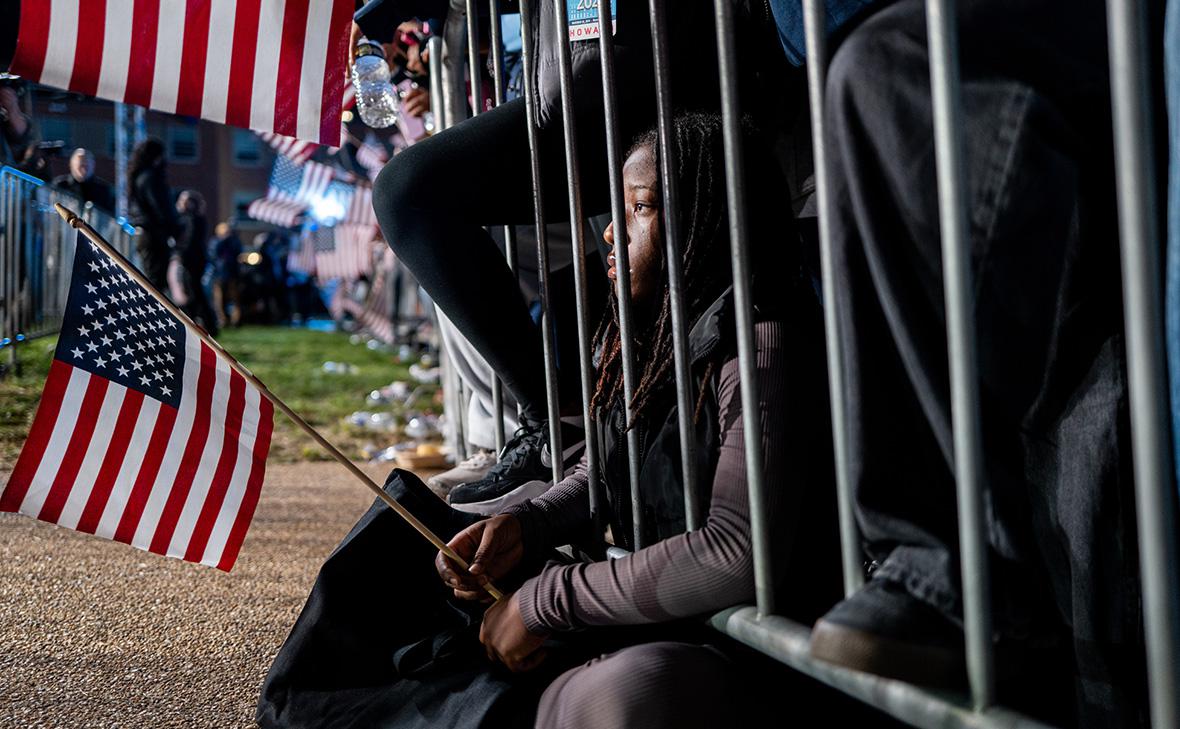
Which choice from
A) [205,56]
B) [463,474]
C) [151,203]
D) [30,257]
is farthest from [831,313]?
[151,203]

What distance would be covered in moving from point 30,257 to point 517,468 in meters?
7.17

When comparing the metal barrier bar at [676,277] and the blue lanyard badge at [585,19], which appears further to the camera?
the blue lanyard badge at [585,19]

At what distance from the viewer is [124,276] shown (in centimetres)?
218

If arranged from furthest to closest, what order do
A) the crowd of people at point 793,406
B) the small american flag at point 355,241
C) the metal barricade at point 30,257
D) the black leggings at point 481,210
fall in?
the small american flag at point 355,241, the metal barricade at point 30,257, the black leggings at point 481,210, the crowd of people at point 793,406

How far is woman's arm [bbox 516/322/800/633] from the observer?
163 cm

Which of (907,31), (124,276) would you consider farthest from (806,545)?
(124,276)

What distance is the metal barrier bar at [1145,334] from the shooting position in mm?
1017

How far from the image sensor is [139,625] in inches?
113

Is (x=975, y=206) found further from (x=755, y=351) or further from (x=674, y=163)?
(x=674, y=163)

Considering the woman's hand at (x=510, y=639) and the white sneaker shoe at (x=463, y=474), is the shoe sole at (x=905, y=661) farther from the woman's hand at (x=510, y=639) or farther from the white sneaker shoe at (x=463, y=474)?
the white sneaker shoe at (x=463, y=474)

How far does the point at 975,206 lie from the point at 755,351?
427 mm

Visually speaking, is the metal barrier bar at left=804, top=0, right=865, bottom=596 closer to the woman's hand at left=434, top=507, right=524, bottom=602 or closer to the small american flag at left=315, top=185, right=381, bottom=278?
the woman's hand at left=434, top=507, right=524, bottom=602

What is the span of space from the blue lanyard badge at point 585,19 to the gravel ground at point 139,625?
1.42m

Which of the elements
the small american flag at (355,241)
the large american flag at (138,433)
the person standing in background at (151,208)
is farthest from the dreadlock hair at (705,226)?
the small american flag at (355,241)
